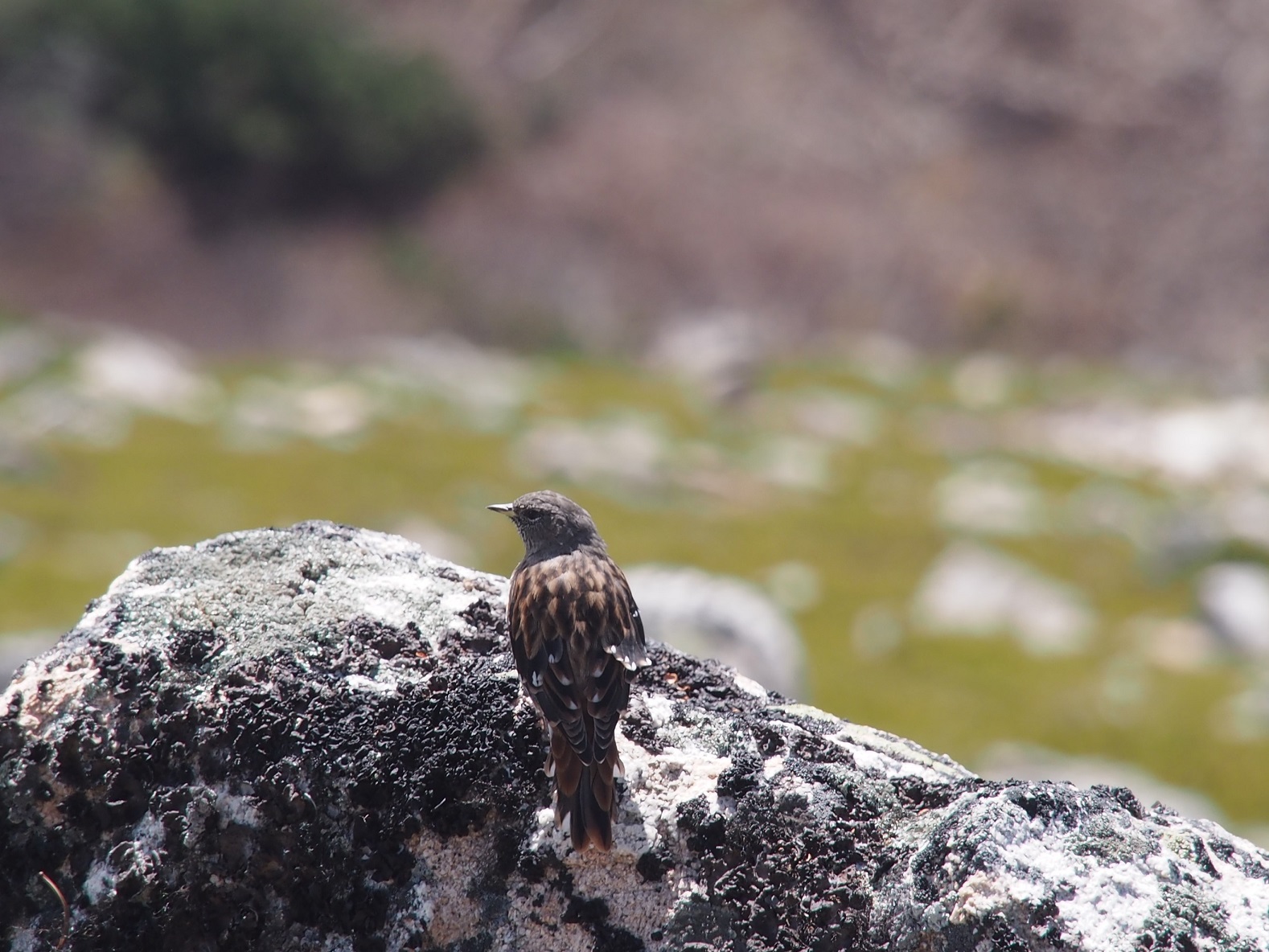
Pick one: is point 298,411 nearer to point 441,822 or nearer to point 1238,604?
point 1238,604

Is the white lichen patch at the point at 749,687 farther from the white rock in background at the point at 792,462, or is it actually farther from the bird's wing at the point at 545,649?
the white rock in background at the point at 792,462

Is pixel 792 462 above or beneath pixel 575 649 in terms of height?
above

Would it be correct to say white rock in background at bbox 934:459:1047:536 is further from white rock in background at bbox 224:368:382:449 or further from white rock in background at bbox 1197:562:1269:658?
white rock in background at bbox 224:368:382:449

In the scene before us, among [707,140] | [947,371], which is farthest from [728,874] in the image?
[707,140]

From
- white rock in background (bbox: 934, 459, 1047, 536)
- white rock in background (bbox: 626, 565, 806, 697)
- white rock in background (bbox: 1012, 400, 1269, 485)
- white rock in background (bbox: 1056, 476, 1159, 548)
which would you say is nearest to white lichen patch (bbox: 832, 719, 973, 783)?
white rock in background (bbox: 626, 565, 806, 697)

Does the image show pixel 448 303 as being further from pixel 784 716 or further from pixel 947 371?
pixel 784 716

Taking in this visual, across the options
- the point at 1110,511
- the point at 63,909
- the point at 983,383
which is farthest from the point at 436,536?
the point at 983,383
